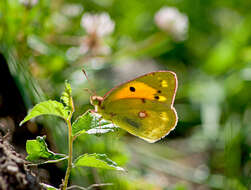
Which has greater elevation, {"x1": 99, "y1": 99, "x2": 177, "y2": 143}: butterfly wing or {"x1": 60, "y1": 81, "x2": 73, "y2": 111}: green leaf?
{"x1": 60, "y1": 81, "x2": 73, "y2": 111}: green leaf

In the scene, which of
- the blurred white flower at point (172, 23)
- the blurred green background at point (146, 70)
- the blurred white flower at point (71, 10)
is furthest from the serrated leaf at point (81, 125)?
the blurred white flower at point (172, 23)

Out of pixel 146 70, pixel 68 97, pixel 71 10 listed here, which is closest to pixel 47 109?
pixel 68 97

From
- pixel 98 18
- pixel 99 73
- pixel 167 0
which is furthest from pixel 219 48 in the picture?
pixel 98 18

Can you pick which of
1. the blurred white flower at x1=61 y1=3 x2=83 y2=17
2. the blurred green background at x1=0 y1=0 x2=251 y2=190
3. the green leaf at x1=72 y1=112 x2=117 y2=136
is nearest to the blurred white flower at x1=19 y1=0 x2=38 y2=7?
the blurred green background at x1=0 y1=0 x2=251 y2=190

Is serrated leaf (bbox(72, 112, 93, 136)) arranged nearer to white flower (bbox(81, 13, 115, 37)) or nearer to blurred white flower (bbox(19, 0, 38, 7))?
blurred white flower (bbox(19, 0, 38, 7))

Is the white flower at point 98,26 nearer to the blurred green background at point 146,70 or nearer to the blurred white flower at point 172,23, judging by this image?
the blurred green background at point 146,70

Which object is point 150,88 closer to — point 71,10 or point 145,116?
point 145,116
